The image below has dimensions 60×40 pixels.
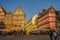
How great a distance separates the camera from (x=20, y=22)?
102 metres

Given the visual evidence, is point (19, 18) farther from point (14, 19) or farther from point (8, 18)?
point (8, 18)

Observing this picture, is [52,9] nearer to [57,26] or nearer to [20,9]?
[57,26]

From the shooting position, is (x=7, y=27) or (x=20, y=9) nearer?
(x=7, y=27)

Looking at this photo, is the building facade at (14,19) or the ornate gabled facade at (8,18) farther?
the ornate gabled facade at (8,18)

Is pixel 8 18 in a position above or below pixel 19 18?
above

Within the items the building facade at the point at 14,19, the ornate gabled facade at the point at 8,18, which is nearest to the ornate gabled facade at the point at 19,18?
the building facade at the point at 14,19

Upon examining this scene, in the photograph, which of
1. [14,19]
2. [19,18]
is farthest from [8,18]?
[19,18]

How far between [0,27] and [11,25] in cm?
644

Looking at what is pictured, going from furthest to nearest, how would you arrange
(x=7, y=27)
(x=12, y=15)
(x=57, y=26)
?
(x=12, y=15) → (x=7, y=27) → (x=57, y=26)

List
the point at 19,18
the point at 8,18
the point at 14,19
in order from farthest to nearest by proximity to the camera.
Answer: the point at 14,19, the point at 8,18, the point at 19,18

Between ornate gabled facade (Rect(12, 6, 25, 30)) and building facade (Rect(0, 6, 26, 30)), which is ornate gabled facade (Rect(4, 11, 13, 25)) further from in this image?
ornate gabled facade (Rect(12, 6, 25, 30))

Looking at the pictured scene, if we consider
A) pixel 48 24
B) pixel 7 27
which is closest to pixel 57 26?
pixel 48 24

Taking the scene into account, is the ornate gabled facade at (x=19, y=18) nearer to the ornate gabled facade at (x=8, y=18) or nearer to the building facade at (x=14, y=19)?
the building facade at (x=14, y=19)

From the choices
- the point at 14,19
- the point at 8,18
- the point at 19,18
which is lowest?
the point at 14,19
